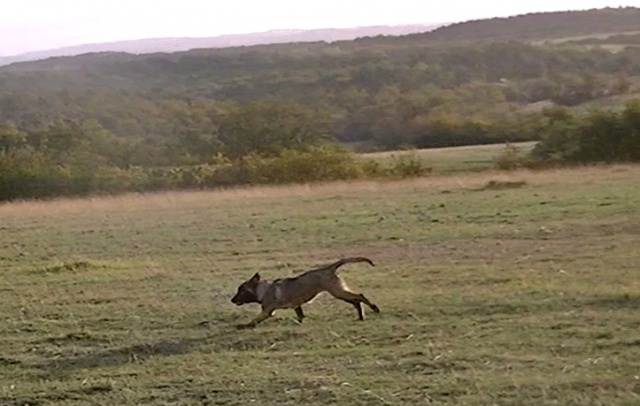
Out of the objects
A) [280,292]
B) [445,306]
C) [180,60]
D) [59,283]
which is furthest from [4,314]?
[180,60]

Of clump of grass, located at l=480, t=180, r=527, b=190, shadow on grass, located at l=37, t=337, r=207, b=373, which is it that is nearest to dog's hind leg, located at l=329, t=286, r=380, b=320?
shadow on grass, located at l=37, t=337, r=207, b=373

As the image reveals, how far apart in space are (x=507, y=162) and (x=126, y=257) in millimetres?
26783

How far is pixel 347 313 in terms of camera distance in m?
11.1

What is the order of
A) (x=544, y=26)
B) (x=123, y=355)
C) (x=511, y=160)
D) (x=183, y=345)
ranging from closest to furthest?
(x=123, y=355), (x=183, y=345), (x=511, y=160), (x=544, y=26)

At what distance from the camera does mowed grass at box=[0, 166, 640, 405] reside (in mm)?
8156

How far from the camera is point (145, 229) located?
23172mm

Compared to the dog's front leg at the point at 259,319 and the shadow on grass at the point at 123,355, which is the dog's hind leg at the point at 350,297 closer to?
the dog's front leg at the point at 259,319

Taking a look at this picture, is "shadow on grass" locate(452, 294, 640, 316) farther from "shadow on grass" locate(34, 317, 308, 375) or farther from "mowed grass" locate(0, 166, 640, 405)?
"shadow on grass" locate(34, 317, 308, 375)

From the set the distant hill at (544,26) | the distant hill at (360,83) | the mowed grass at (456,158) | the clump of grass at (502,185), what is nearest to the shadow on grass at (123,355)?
the clump of grass at (502,185)

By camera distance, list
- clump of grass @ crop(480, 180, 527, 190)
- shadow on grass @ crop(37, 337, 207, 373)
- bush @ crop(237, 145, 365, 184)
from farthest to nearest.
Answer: bush @ crop(237, 145, 365, 184) < clump of grass @ crop(480, 180, 527, 190) < shadow on grass @ crop(37, 337, 207, 373)

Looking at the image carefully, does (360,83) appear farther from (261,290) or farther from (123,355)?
(123,355)

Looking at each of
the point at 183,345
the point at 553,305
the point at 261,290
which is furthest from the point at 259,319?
the point at 553,305

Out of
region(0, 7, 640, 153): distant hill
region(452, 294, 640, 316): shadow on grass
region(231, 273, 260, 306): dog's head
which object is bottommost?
region(0, 7, 640, 153): distant hill

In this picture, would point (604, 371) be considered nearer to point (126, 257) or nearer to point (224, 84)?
point (126, 257)
